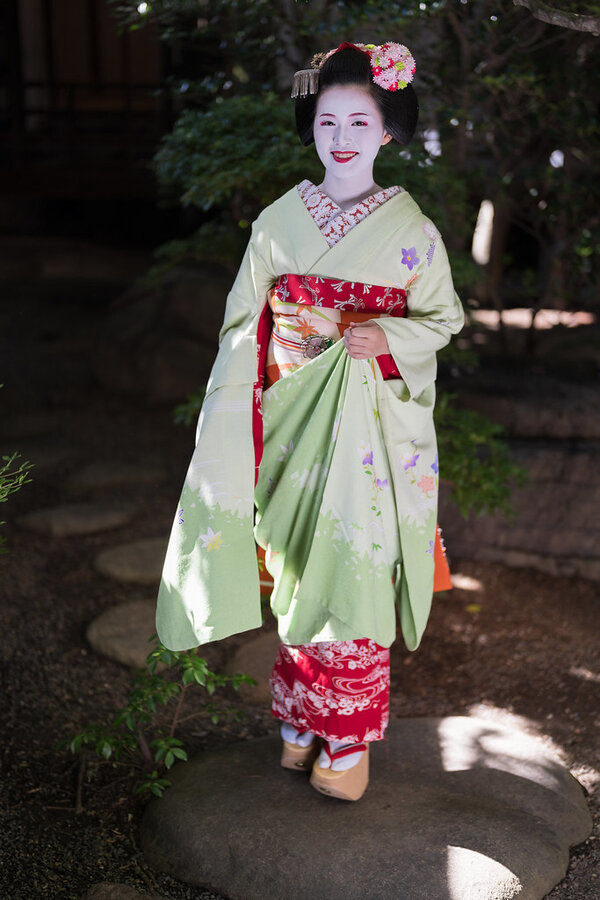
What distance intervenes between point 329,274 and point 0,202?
861 cm

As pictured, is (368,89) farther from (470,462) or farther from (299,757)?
(299,757)

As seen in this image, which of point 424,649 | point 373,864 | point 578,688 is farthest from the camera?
point 424,649

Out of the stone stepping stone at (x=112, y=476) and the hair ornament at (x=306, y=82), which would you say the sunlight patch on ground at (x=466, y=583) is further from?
the hair ornament at (x=306, y=82)

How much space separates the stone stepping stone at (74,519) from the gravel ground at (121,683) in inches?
3.2

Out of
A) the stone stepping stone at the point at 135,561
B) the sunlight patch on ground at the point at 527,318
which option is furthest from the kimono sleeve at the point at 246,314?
the sunlight patch on ground at the point at 527,318

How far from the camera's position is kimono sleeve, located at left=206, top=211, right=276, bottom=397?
2824 mm

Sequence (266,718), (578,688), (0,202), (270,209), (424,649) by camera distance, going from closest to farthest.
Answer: (270,209)
(266,718)
(578,688)
(424,649)
(0,202)

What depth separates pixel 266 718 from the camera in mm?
3602

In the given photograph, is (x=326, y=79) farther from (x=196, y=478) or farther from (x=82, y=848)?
(x=82, y=848)

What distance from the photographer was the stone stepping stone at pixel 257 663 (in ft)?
12.3

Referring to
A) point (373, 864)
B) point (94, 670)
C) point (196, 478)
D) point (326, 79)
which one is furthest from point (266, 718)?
point (326, 79)

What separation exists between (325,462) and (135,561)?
7.27ft

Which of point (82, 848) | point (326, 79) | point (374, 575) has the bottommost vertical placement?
point (82, 848)

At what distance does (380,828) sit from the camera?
2770 mm
